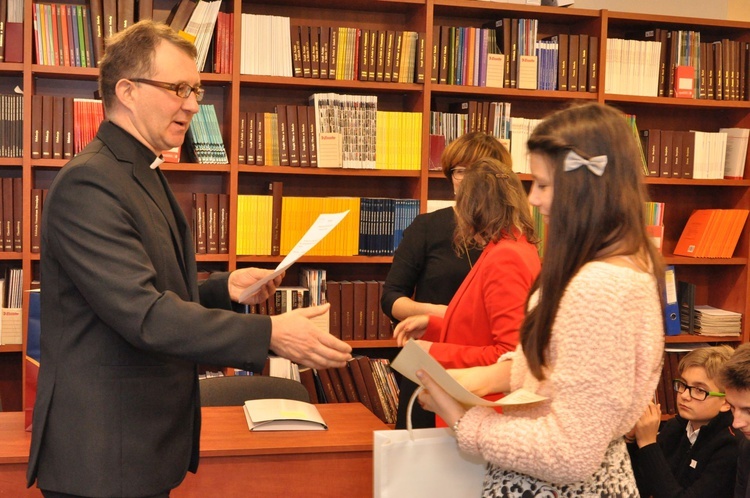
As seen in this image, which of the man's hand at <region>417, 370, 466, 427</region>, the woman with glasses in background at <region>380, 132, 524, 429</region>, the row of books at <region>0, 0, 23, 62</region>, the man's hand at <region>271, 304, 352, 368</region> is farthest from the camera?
the row of books at <region>0, 0, 23, 62</region>

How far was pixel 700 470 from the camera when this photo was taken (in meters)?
2.67

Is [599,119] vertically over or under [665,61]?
under

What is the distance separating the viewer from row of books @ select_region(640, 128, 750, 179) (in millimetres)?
4613

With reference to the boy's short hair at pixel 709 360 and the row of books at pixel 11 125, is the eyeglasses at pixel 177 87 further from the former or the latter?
the row of books at pixel 11 125

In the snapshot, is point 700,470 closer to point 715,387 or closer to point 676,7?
point 715,387

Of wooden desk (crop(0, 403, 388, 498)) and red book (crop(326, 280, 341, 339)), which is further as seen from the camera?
red book (crop(326, 280, 341, 339))

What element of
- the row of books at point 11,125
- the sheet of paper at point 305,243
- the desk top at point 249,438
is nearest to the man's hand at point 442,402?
the sheet of paper at point 305,243

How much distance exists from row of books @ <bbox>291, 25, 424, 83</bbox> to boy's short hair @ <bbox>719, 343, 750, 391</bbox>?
89.8 inches

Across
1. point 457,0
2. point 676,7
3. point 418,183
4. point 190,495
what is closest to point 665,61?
point 676,7

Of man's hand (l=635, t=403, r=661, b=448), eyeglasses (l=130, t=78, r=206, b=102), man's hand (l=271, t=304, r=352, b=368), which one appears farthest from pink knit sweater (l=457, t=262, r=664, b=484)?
man's hand (l=635, t=403, r=661, b=448)

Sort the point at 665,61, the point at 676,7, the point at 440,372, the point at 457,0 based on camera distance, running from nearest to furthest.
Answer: the point at 440,372, the point at 457,0, the point at 665,61, the point at 676,7

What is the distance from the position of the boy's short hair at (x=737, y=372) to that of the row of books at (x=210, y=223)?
2.43 metres

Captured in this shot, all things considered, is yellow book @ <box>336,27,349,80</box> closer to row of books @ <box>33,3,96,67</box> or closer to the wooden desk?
row of books @ <box>33,3,96,67</box>

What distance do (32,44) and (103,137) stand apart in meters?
2.37
